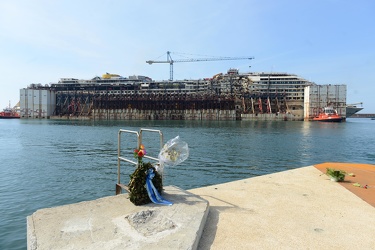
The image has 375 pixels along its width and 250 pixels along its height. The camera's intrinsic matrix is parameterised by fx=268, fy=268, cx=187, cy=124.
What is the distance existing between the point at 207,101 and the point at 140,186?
111384 mm

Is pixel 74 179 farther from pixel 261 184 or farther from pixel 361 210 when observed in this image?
pixel 361 210

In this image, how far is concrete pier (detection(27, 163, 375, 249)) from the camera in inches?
157

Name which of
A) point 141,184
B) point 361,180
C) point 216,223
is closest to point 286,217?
point 216,223

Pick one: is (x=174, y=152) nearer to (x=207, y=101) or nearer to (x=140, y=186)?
(x=140, y=186)

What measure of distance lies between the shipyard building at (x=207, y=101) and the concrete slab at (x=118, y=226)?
102528mm

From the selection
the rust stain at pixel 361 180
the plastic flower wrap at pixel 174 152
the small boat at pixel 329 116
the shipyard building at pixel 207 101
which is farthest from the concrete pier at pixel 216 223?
the shipyard building at pixel 207 101

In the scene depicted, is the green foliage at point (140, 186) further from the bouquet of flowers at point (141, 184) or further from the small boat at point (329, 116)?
the small boat at point (329, 116)

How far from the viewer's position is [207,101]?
11594cm

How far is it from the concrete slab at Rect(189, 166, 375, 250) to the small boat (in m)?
93.0

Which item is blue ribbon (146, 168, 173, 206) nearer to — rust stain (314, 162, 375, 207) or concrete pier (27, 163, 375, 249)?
concrete pier (27, 163, 375, 249)

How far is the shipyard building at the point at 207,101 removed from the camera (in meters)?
104

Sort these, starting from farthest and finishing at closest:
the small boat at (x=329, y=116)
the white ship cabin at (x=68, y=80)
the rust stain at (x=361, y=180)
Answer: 1. the white ship cabin at (x=68, y=80)
2. the small boat at (x=329, y=116)
3. the rust stain at (x=361, y=180)

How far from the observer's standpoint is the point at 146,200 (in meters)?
5.53

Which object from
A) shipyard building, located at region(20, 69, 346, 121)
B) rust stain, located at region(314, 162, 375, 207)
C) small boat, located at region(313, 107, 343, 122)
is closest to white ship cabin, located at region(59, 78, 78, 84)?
shipyard building, located at region(20, 69, 346, 121)
